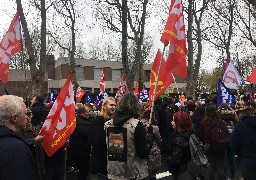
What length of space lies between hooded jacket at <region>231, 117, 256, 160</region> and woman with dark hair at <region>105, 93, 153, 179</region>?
1.75 m

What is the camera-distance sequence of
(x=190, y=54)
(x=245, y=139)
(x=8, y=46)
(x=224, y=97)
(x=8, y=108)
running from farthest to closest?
(x=190, y=54)
(x=224, y=97)
(x=8, y=46)
(x=245, y=139)
(x=8, y=108)

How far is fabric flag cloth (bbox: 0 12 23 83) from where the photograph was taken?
945 centimetres

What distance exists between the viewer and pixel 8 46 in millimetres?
9852

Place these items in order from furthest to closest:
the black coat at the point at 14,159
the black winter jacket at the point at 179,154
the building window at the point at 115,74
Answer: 1. the building window at the point at 115,74
2. the black winter jacket at the point at 179,154
3. the black coat at the point at 14,159

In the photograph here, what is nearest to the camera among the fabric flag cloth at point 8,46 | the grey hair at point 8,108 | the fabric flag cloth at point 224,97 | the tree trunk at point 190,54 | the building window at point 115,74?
the grey hair at point 8,108

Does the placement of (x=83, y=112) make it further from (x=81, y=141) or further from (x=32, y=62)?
(x=32, y=62)

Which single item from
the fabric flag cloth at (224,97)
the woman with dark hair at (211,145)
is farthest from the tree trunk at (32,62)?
the woman with dark hair at (211,145)

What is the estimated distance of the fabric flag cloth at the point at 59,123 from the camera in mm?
4730

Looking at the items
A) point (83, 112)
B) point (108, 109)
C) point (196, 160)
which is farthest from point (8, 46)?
point (196, 160)

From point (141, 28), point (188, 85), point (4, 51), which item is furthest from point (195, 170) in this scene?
point (141, 28)

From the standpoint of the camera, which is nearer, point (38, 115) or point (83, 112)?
point (83, 112)

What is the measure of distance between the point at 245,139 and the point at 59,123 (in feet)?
8.77

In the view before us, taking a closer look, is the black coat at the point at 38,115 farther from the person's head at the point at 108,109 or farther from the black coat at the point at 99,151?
the black coat at the point at 99,151

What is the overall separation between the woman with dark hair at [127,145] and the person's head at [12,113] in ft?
5.69
